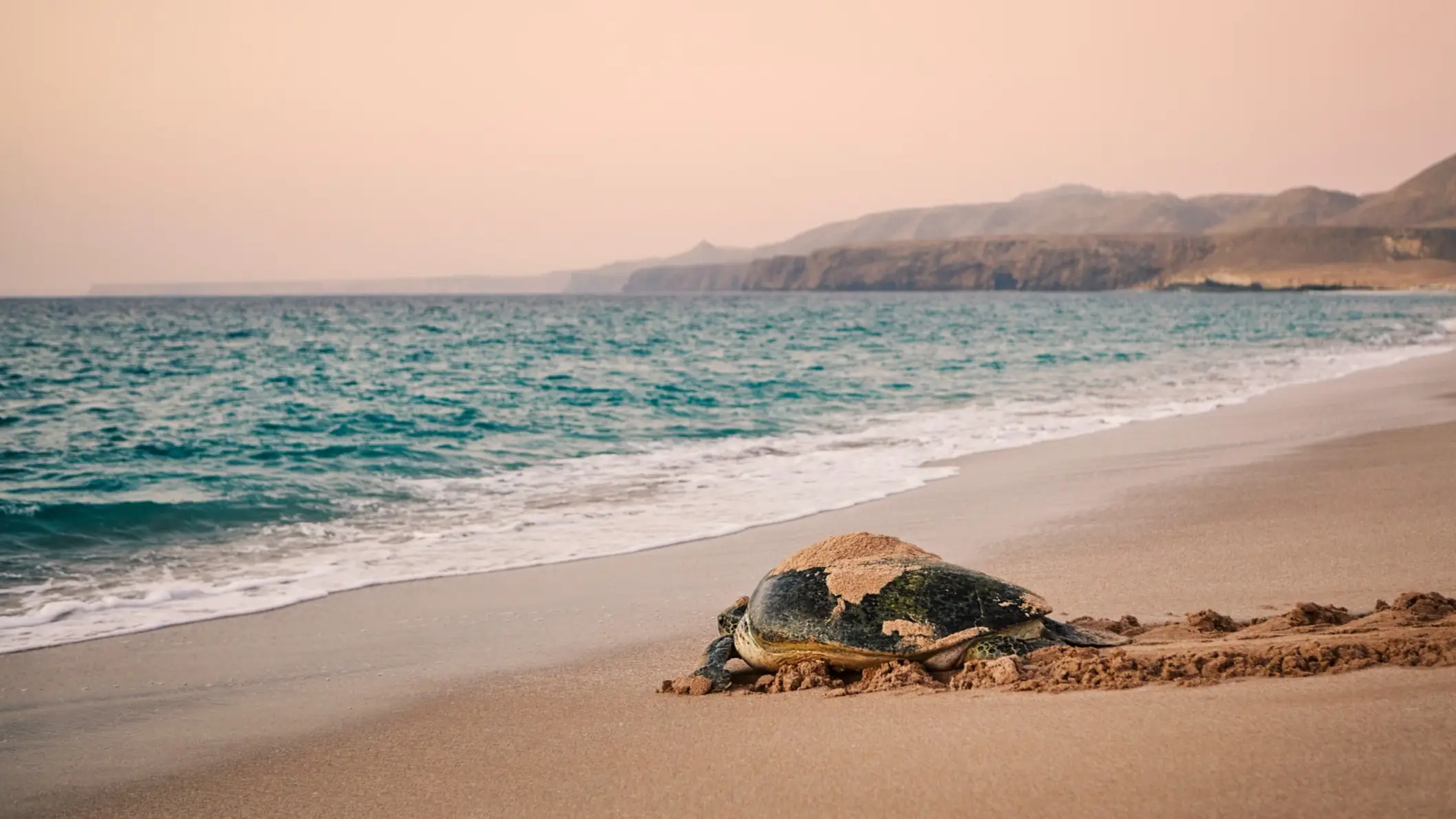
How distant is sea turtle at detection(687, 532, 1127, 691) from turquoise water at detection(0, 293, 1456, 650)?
3827 millimetres

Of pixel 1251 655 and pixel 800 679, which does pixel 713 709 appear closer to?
pixel 800 679

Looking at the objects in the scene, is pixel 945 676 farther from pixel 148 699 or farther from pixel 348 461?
pixel 348 461

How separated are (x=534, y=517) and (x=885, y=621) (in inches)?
246

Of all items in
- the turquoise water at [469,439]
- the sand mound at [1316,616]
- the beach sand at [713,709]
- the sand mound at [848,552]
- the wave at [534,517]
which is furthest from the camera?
the turquoise water at [469,439]

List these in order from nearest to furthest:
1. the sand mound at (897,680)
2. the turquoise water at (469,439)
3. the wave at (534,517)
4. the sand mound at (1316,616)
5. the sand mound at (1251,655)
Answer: the sand mound at (1251,655) < the sand mound at (897,680) < the sand mound at (1316,616) < the wave at (534,517) < the turquoise water at (469,439)

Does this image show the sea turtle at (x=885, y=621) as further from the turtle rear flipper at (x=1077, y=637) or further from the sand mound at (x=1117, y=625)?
the sand mound at (x=1117, y=625)

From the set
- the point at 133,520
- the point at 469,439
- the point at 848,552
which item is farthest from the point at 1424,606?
the point at 469,439

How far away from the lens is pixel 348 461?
14281mm

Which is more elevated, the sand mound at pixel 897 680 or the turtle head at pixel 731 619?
the turtle head at pixel 731 619

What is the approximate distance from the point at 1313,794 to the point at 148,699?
5462mm

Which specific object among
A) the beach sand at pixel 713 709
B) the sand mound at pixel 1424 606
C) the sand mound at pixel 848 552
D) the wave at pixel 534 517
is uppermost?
the sand mound at pixel 848 552

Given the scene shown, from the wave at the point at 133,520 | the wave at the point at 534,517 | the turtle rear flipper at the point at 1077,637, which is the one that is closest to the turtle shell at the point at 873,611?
the turtle rear flipper at the point at 1077,637

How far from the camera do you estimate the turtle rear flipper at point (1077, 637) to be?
4.99 m

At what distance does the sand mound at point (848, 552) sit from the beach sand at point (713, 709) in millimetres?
797
